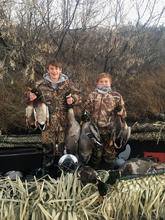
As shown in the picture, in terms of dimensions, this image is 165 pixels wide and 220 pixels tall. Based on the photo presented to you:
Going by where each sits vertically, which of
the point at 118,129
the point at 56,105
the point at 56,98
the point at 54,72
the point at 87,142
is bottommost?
the point at 87,142

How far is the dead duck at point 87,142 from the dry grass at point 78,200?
790 mm

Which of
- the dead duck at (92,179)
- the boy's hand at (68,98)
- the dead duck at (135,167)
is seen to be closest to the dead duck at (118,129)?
the dead duck at (135,167)

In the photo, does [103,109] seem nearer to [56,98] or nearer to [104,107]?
[104,107]

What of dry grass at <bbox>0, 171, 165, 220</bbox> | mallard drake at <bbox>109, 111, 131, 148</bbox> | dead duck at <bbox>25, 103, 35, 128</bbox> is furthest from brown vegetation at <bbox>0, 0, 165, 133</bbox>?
dry grass at <bbox>0, 171, 165, 220</bbox>

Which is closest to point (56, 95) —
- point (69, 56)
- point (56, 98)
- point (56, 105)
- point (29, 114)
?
point (56, 98)

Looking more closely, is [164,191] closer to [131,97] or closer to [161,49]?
[131,97]

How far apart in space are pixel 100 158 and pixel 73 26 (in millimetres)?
4337

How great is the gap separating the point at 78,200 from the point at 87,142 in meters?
1.17

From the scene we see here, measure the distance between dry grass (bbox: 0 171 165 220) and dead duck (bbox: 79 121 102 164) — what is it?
0.79 metres

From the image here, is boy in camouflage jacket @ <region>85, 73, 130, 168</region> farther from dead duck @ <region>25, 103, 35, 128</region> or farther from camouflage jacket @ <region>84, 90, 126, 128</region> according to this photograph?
dead duck @ <region>25, 103, 35, 128</region>

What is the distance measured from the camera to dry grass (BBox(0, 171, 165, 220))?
186 centimetres

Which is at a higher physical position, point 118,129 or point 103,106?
point 103,106

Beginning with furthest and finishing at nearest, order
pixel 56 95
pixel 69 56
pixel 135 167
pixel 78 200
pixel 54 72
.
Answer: pixel 69 56 → pixel 56 95 → pixel 54 72 → pixel 135 167 → pixel 78 200

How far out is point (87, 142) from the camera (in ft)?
10.1
